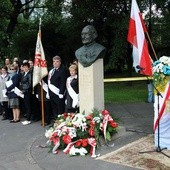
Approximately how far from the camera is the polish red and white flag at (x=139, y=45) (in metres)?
7.27

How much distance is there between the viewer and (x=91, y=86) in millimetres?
8234

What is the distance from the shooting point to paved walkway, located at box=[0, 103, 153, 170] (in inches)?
265

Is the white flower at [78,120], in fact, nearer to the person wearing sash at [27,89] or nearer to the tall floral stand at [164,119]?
the tall floral stand at [164,119]

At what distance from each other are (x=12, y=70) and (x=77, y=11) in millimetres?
9114

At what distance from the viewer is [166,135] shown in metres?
7.38

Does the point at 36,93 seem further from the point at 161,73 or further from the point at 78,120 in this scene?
the point at 161,73

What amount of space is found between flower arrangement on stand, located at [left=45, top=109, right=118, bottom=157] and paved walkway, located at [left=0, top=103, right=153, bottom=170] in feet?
0.54

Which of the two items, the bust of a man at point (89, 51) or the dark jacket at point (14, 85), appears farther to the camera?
the dark jacket at point (14, 85)

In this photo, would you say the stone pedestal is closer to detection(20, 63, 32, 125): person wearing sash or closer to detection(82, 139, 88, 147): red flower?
detection(82, 139, 88, 147): red flower

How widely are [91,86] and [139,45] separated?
1464mm

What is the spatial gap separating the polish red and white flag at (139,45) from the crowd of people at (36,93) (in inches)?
82.4

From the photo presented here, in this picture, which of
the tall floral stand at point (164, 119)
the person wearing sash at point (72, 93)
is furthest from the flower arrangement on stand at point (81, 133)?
the person wearing sash at point (72, 93)

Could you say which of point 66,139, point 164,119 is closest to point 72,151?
point 66,139

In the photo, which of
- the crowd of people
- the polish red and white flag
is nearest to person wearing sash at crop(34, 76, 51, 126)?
the crowd of people
